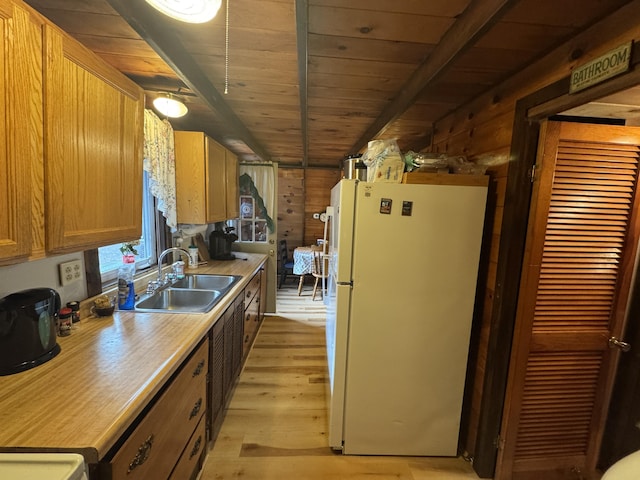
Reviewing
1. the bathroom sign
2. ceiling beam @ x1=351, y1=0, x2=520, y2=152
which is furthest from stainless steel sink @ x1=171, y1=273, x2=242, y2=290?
the bathroom sign

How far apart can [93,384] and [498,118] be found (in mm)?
2117

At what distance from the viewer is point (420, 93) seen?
1.44 meters

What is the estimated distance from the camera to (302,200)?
515 centimetres

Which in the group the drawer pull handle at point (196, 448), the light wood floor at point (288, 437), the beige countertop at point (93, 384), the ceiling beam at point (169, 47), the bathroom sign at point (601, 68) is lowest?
the light wood floor at point (288, 437)

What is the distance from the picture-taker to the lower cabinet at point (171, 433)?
83cm

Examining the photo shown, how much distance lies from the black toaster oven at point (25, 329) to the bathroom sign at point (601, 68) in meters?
2.03

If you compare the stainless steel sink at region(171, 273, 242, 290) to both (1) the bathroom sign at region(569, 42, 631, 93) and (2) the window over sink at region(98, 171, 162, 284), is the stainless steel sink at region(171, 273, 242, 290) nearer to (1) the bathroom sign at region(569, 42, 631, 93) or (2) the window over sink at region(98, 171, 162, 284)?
(2) the window over sink at region(98, 171, 162, 284)

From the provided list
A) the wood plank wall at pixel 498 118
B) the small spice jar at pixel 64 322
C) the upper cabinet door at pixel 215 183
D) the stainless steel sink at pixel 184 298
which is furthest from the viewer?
the upper cabinet door at pixel 215 183

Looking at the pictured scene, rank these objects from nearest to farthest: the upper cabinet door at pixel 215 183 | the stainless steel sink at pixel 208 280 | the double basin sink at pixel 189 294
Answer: the double basin sink at pixel 189 294 < the stainless steel sink at pixel 208 280 < the upper cabinet door at pixel 215 183

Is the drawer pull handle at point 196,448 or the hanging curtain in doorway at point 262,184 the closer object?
the drawer pull handle at point 196,448

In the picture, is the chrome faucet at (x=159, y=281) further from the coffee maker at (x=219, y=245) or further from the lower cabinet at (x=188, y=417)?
the coffee maker at (x=219, y=245)

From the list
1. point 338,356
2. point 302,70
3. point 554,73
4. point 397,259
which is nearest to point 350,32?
point 302,70

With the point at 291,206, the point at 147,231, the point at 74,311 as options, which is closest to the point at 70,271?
the point at 74,311

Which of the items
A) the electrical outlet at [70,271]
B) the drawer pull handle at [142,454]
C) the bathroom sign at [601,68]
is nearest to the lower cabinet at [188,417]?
the drawer pull handle at [142,454]
